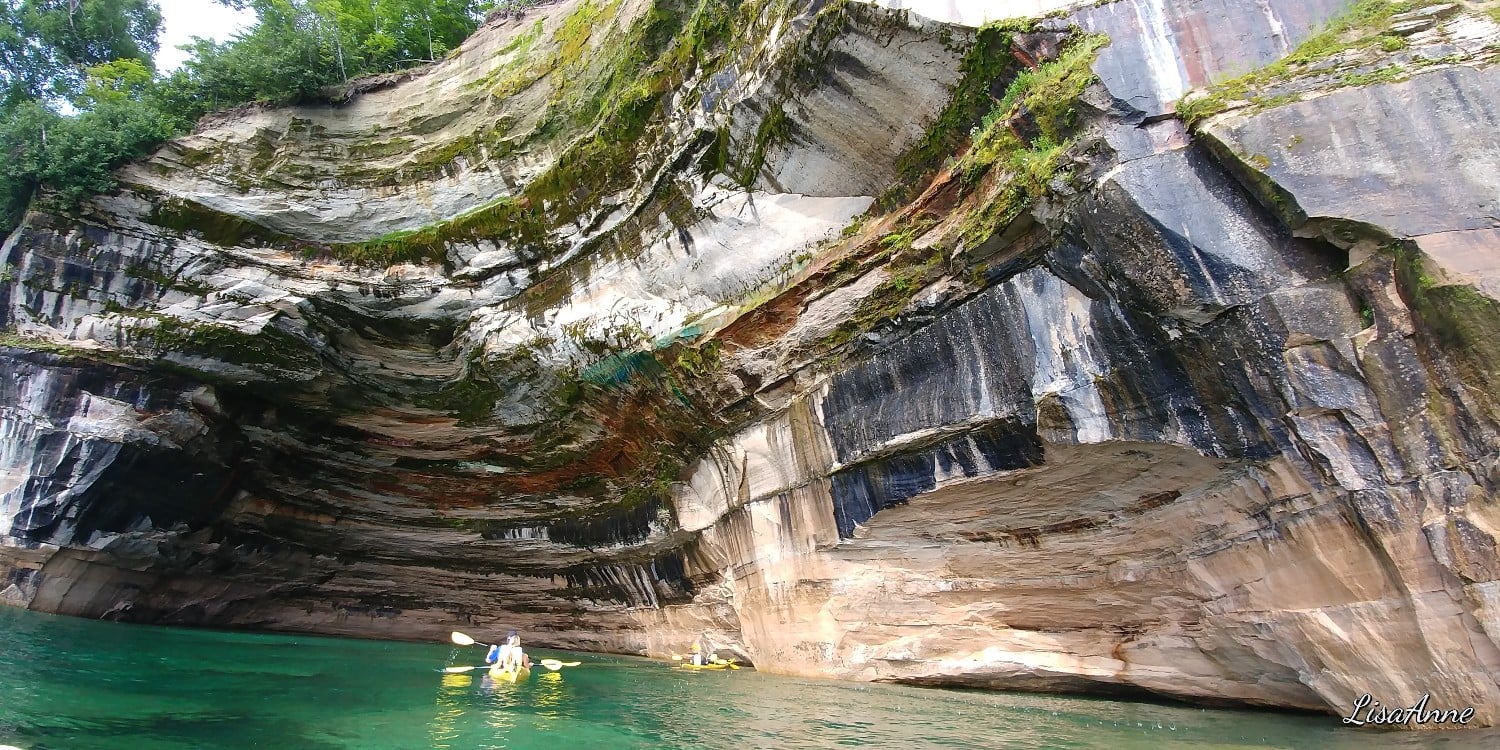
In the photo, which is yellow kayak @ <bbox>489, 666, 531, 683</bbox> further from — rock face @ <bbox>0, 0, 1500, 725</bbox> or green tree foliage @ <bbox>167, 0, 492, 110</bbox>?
green tree foliage @ <bbox>167, 0, 492, 110</bbox>

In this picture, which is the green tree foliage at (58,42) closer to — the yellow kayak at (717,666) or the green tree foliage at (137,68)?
the green tree foliage at (137,68)

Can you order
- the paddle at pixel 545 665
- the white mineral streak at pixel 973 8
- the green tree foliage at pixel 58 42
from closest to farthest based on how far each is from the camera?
the white mineral streak at pixel 973 8 → the paddle at pixel 545 665 → the green tree foliage at pixel 58 42

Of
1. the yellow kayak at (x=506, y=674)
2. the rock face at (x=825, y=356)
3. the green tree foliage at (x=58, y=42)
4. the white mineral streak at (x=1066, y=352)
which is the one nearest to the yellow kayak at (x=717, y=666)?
the rock face at (x=825, y=356)

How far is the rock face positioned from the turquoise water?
790mm

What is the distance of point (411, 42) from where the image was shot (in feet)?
62.7

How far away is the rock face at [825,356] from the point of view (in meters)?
5.27

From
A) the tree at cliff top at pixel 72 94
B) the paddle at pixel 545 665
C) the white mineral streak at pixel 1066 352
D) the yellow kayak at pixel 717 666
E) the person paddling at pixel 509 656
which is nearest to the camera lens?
the white mineral streak at pixel 1066 352

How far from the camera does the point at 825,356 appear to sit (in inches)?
362

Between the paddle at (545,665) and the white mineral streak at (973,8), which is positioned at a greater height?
the white mineral streak at (973,8)

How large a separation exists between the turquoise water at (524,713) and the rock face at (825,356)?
2.59 feet

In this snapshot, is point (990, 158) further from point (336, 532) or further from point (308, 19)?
point (336, 532)

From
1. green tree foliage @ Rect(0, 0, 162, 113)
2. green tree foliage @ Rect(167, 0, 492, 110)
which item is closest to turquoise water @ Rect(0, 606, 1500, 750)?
green tree foliage @ Rect(167, 0, 492, 110)

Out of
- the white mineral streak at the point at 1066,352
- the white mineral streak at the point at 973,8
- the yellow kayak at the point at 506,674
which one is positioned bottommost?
the yellow kayak at the point at 506,674

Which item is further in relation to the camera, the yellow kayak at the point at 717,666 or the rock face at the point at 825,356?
the yellow kayak at the point at 717,666
